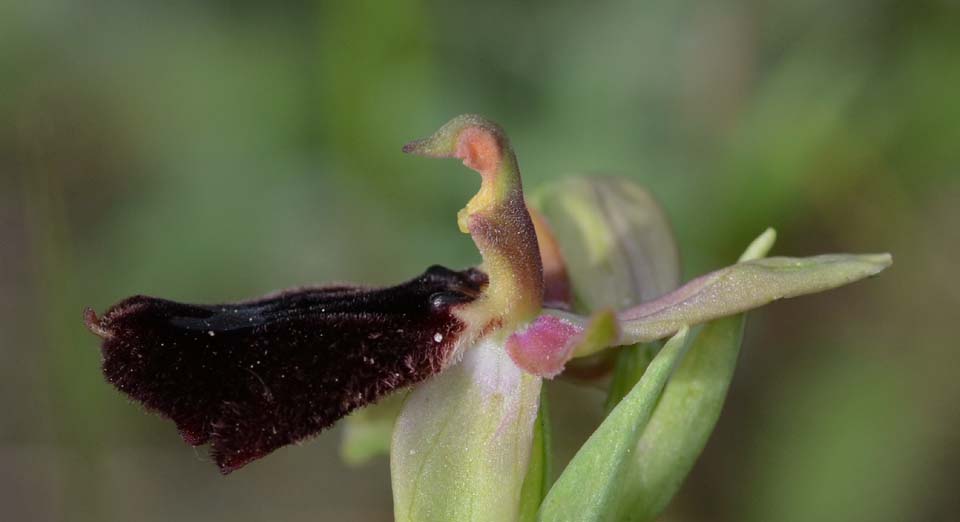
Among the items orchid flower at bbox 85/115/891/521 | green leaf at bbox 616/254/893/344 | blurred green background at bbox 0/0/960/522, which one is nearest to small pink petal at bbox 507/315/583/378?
orchid flower at bbox 85/115/891/521

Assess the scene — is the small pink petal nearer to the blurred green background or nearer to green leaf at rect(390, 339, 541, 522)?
green leaf at rect(390, 339, 541, 522)

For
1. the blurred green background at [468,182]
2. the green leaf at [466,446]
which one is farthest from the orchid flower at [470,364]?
the blurred green background at [468,182]

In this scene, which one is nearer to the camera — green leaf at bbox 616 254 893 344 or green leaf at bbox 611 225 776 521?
green leaf at bbox 616 254 893 344

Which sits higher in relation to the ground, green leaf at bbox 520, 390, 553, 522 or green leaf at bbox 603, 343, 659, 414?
green leaf at bbox 603, 343, 659, 414

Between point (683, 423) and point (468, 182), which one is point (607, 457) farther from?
point (468, 182)

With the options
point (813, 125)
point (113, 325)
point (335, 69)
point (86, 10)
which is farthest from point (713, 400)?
point (86, 10)

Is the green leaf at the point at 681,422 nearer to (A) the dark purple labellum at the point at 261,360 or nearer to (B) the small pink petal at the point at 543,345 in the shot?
(B) the small pink petal at the point at 543,345

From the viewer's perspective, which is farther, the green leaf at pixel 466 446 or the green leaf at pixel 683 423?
the green leaf at pixel 683 423

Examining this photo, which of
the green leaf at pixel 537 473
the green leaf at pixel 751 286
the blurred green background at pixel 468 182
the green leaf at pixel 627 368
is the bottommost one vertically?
the green leaf at pixel 537 473
